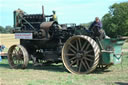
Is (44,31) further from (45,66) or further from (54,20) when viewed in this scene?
(45,66)

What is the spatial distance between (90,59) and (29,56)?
3.33m

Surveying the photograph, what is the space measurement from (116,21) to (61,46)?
2310 inches

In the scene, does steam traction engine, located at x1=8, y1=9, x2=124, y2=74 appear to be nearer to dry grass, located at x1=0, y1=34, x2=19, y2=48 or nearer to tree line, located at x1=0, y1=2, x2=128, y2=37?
dry grass, located at x1=0, y1=34, x2=19, y2=48

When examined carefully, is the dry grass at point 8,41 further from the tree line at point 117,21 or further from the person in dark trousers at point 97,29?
the tree line at point 117,21

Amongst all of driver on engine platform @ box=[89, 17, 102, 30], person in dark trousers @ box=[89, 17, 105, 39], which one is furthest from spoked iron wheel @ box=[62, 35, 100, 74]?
driver on engine platform @ box=[89, 17, 102, 30]

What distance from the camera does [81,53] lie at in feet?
29.8

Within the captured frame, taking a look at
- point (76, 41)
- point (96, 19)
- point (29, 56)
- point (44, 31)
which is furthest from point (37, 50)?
point (96, 19)

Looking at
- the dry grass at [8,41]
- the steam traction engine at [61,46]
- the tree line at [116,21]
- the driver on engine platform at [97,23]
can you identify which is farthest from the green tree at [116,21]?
the driver on engine platform at [97,23]

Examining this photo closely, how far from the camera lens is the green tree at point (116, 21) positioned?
63.4 m

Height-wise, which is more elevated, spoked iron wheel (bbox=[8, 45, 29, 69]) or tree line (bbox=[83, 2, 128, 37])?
tree line (bbox=[83, 2, 128, 37])

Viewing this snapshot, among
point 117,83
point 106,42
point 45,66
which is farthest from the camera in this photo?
point 45,66

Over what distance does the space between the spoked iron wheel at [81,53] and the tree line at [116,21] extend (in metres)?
53.7

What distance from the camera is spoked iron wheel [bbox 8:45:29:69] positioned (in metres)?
10.5

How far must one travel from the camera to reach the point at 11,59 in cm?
1141
